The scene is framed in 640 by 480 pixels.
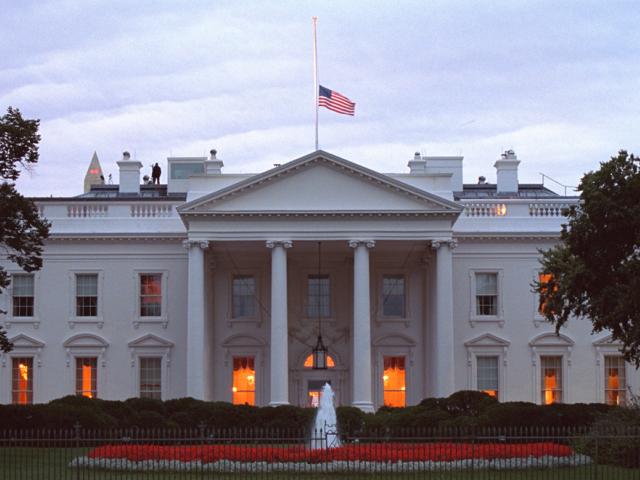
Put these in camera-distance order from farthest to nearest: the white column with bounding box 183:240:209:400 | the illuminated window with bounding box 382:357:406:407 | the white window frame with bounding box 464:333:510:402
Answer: the illuminated window with bounding box 382:357:406:407 → the white window frame with bounding box 464:333:510:402 → the white column with bounding box 183:240:209:400

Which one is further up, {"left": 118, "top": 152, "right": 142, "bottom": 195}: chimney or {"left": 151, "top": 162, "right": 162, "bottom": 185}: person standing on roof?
{"left": 151, "top": 162, "right": 162, "bottom": 185}: person standing on roof

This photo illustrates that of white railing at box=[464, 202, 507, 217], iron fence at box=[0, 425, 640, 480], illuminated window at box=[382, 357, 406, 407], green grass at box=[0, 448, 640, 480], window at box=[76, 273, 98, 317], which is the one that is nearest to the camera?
green grass at box=[0, 448, 640, 480]

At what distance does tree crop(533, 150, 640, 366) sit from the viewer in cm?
3481

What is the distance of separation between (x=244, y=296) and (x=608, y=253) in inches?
818

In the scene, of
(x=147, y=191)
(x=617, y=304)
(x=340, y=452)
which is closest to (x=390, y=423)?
(x=617, y=304)

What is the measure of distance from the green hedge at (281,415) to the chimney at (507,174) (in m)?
17.3

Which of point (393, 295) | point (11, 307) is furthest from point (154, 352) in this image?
point (393, 295)

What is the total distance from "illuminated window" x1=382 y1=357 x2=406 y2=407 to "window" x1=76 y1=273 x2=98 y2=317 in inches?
499

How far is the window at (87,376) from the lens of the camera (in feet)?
170

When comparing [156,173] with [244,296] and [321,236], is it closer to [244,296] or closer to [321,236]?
[244,296]

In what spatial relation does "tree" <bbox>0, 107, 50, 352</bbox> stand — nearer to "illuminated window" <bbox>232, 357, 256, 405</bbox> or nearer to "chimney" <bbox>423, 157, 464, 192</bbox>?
"illuminated window" <bbox>232, 357, 256, 405</bbox>

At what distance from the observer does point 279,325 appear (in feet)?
156

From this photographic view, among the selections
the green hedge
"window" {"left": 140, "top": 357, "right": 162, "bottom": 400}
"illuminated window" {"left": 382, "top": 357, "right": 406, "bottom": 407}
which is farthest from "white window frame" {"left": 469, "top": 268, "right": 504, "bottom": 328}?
"window" {"left": 140, "top": 357, "right": 162, "bottom": 400}

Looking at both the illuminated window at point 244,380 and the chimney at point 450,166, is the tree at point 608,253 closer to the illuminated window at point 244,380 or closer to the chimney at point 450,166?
the illuminated window at point 244,380
